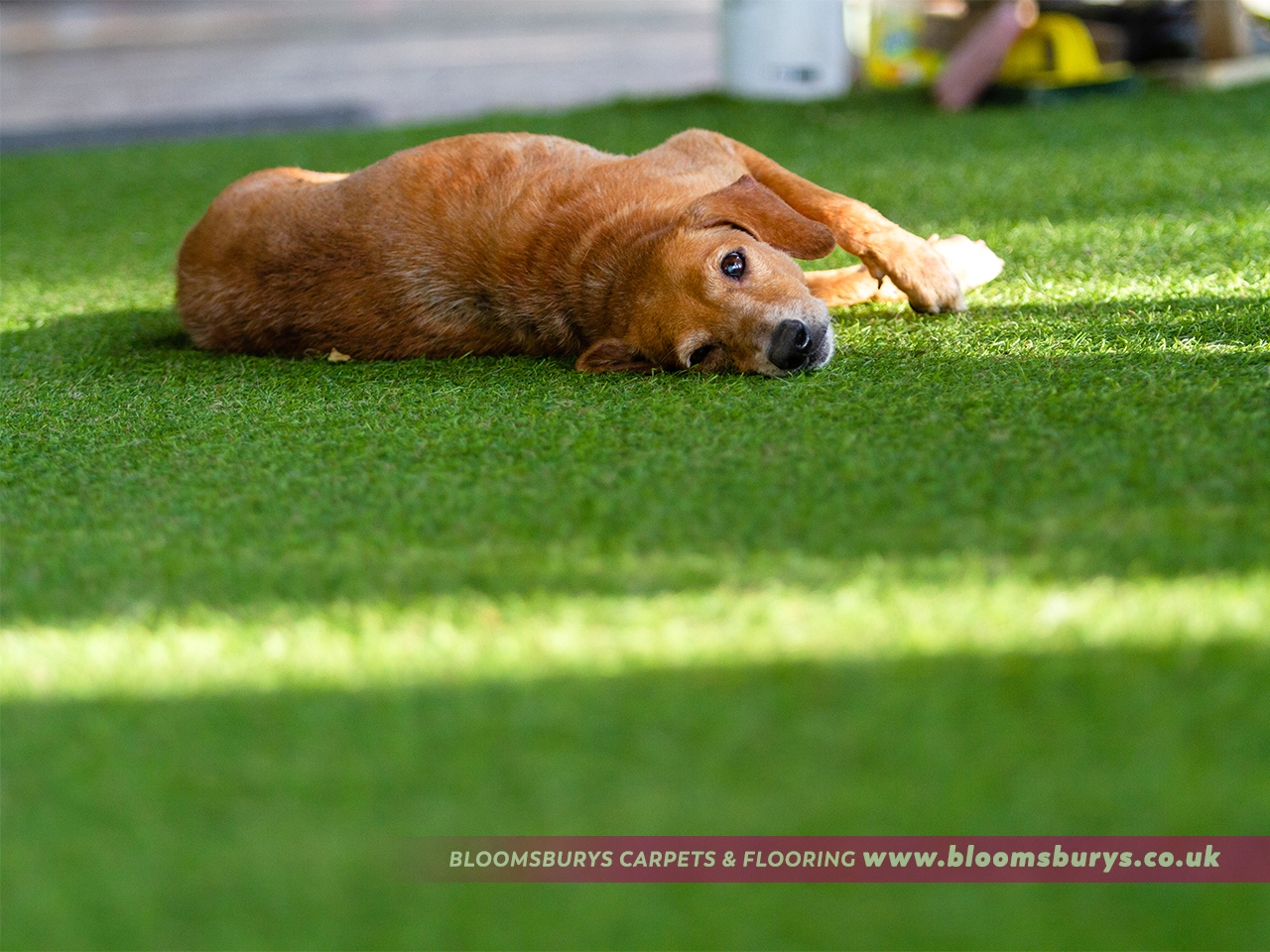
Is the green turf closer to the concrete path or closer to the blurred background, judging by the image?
the blurred background

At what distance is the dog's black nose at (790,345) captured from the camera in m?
2.72

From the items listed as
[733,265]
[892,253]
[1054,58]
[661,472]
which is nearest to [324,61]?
[1054,58]

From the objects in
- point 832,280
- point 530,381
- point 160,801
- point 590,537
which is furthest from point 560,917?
point 832,280

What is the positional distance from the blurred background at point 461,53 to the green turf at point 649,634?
5309 mm

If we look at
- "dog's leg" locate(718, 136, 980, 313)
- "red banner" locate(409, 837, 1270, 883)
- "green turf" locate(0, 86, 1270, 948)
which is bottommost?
"red banner" locate(409, 837, 1270, 883)

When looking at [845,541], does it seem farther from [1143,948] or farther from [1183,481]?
[1143,948]

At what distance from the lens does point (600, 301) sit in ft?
9.95

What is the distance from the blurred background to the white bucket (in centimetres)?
1

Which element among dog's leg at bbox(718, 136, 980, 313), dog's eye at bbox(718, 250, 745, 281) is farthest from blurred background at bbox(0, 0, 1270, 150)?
dog's eye at bbox(718, 250, 745, 281)

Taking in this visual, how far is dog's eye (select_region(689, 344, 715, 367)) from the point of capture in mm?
2859

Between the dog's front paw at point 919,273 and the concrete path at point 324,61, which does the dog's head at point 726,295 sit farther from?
the concrete path at point 324,61

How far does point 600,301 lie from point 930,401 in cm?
96

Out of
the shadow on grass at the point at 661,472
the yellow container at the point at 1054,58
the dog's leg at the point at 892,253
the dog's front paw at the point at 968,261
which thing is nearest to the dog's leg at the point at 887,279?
the dog's front paw at the point at 968,261

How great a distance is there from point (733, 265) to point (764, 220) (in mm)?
192
